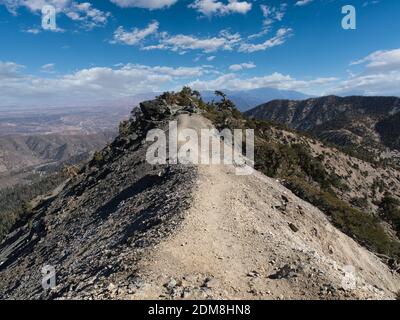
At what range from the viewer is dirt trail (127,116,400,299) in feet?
52.0

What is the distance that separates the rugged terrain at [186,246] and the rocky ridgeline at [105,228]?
125 mm

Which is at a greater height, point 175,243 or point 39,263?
point 175,243

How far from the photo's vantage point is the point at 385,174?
301ft

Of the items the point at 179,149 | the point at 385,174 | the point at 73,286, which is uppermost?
the point at 179,149

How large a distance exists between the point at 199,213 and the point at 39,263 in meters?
18.2

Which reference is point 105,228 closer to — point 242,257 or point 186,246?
point 186,246

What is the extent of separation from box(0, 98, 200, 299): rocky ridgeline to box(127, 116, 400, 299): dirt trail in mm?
1152

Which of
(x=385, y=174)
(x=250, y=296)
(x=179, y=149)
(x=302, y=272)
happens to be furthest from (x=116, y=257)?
(x=385, y=174)

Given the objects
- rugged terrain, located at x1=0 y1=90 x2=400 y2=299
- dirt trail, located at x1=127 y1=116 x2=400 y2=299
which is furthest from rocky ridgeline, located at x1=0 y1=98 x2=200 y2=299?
dirt trail, located at x1=127 y1=116 x2=400 y2=299

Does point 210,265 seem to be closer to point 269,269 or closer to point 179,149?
point 269,269

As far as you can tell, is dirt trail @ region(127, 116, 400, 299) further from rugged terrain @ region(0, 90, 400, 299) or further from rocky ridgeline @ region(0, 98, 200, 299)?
rocky ridgeline @ region(0, 98, 200, 299)

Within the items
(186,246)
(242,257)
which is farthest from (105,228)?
(242,257)

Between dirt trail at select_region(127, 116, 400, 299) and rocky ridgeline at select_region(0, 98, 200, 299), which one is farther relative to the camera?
rocky ridgeline at select_region(0, 98, 200, 299)
